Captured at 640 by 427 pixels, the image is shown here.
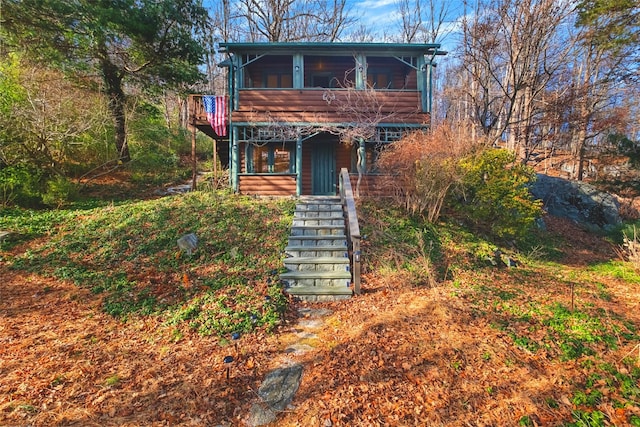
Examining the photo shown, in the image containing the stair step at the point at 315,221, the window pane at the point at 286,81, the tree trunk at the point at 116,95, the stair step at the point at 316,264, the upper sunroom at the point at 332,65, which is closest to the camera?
the stair step at the point at 316,264

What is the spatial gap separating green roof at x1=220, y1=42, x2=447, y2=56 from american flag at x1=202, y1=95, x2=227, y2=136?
1.95 metres

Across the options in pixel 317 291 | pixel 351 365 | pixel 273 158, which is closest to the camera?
pixel 351 365

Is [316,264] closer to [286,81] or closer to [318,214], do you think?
[318,214]

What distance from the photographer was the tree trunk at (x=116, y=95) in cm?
1335

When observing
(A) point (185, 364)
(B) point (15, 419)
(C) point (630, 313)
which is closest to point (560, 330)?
(C) point (630, 313)

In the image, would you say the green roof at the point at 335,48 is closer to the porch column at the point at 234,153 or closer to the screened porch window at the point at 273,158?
the porch column at the point at 234,153

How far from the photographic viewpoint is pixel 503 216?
8102 mm

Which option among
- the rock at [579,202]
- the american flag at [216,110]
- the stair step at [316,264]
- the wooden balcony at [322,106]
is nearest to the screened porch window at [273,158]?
the american flag at [216,110]

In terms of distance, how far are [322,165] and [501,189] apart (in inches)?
310

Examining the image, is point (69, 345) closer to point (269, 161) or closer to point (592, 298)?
point (592, 298)

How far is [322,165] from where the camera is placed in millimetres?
13984

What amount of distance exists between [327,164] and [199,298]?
9869mm

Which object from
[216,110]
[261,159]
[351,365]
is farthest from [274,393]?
[261,159]

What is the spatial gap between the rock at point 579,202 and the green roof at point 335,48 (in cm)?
837
